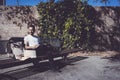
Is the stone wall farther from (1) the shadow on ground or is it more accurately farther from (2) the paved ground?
(1) the shadow on ground

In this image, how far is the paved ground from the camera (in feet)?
24.8

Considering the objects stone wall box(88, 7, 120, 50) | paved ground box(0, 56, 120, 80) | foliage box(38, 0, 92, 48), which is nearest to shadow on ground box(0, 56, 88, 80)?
paved ground box(0, 56, 120, 80)

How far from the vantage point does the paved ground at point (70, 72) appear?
755cm

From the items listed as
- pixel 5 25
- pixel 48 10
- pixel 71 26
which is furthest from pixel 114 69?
pixel 5 25

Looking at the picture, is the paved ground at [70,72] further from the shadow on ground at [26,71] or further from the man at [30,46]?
the man at [30,46]

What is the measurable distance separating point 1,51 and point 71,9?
4.41 meters

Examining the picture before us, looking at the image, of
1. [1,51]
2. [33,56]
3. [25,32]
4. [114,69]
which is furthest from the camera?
[25,32]

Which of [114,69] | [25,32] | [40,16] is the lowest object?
[114,69]

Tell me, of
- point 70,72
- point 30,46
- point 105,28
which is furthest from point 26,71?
point 105,28

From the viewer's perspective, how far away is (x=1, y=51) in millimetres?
12828

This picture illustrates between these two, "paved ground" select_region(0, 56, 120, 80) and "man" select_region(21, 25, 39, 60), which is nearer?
"paved ground" select_region(0, 56, 120, 80)

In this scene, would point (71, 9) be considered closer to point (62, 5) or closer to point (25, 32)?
point (62, 5)

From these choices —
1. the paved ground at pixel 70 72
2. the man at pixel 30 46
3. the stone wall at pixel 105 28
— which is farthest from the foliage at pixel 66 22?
the man at pixel 30 46

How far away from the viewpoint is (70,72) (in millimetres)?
8344
